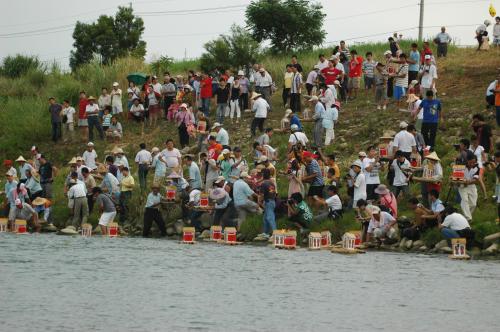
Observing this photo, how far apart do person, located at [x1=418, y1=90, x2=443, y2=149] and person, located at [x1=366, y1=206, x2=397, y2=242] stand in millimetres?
4858

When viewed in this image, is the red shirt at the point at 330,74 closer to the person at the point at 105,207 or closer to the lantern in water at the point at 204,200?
the lantern in water at the point at 204,200

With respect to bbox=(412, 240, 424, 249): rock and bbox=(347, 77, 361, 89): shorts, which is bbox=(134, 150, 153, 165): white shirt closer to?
bbox=(347, 77, 361, 89): shorts

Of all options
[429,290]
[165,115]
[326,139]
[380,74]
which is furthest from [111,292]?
[165,115]

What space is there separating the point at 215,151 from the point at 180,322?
44.3ft

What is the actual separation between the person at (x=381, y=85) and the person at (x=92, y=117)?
10664 millimetres

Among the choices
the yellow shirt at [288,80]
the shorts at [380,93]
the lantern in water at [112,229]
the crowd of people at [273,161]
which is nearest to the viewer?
the crowd of people at [273,161]

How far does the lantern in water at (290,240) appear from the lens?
36.7m

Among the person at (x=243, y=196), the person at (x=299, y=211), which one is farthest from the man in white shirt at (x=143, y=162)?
the person at (x=299, y=211)

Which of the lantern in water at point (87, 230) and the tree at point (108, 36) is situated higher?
the tree at point (108, 36)

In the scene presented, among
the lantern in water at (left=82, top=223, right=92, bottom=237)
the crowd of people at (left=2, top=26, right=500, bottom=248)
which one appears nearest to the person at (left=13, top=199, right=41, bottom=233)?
the crowd of people at (left=2, top=26, right=500, bottom=248)

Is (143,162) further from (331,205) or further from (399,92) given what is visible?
(399,92)

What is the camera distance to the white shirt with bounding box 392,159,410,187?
36.8 m

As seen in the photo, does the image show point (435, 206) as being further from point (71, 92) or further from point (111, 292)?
point (71, 92)

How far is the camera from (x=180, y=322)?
27797 mm
